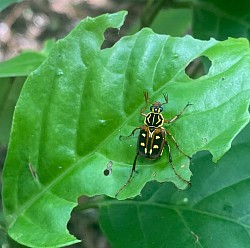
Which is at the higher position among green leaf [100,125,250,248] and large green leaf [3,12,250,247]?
large green leaf [3,12,250,247]

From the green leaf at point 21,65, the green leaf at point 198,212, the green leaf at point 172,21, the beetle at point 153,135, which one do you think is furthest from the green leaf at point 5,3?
the green leaf at point 172,21

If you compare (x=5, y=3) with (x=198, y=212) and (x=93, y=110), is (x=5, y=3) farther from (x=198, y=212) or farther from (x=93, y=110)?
(x=198, y=212)

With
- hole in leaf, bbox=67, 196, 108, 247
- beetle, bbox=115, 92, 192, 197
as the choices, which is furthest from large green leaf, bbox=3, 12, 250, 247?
hole in leaf, bbox=67, 196, 108, 247

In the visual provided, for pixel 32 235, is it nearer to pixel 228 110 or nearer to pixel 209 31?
pixel 228 110

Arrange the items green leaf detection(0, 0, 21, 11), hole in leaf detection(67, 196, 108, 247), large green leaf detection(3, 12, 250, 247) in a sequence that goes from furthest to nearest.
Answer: hole in leaf detection(67, 196, 108, 247), green leaf detection(0, 0, 21, 11), large green leaf detection(3, 12, 250, 247)

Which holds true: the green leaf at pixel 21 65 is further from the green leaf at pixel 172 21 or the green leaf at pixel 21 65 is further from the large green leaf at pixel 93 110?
the green leaf at pixel 172 21

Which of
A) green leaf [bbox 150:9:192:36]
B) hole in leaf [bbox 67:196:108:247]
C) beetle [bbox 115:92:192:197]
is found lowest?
hole in leaf [bbox 67:196:108:247]

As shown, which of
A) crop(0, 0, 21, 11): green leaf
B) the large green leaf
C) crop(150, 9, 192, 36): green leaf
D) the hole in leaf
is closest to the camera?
the large green leaf

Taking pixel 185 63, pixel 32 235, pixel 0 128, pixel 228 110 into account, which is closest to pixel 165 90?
pixel 185 63

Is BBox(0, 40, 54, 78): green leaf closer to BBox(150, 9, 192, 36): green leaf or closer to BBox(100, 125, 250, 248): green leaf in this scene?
BBox(100, 125, 250, 248): green leaf
